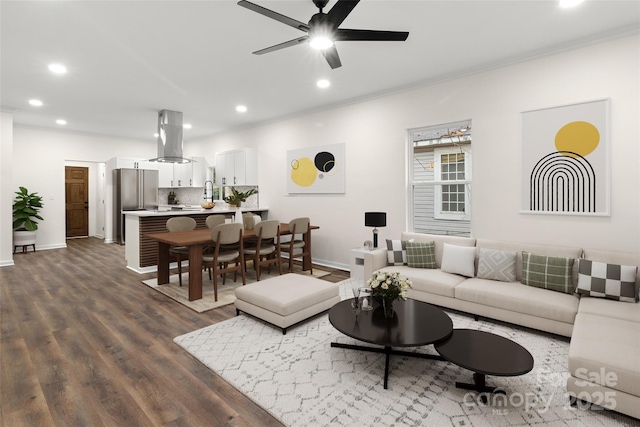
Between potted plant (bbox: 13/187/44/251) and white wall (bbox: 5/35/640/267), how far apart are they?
1.79ft

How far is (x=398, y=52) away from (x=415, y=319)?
9.59ft

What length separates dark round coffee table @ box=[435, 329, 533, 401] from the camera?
6.26ft

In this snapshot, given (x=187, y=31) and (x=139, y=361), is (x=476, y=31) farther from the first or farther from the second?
(x=139, y=361)

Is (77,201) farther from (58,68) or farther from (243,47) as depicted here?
(243,47)

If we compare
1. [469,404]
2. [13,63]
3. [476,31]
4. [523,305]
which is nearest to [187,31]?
[13,63]

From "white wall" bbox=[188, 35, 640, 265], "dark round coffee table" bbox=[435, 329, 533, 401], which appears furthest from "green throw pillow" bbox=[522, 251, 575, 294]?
"dark round coffee table" bbox=[435, 329, 533, 401]

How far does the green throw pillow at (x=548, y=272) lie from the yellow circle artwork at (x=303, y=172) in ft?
12.3

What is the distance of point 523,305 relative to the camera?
9.53 feet

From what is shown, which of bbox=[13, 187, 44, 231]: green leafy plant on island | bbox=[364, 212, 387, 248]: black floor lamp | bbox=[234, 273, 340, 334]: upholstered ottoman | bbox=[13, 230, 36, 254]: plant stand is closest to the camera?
bbox=[234, 273, 340, 334]: upholstered ottoman

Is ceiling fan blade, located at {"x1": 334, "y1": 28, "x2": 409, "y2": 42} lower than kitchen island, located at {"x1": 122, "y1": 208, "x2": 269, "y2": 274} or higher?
higher

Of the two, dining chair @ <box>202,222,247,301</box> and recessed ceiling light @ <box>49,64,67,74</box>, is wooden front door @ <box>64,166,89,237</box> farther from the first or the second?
dining chair @ <box>202,222,247,301</box>

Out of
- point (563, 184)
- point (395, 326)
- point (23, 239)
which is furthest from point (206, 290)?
point (23, 239)

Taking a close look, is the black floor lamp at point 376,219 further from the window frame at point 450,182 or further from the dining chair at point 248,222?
the dining chair at point 248,222

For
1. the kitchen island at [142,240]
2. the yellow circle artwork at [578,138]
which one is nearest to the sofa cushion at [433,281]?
the yellow circle artwork at [578,138]
